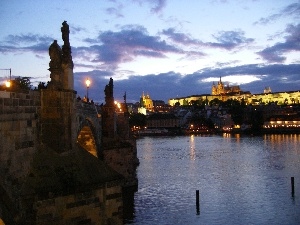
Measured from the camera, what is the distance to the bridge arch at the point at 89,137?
30513mm

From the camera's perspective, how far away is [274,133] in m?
198

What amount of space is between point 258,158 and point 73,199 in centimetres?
6720

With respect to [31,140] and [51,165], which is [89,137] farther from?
[31,140]

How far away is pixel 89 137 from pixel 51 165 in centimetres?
1652

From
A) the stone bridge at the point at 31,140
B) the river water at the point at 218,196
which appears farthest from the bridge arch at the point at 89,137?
the stone bridge at the point at 31,140

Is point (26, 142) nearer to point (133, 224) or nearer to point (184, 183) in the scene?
point (133, 224)

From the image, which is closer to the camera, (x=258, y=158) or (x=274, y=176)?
(x=274, y=176)

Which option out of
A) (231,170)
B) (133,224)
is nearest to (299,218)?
(133,224)

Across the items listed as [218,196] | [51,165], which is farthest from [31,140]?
[218,196]

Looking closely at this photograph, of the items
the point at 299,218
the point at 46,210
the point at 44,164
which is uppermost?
the point at 44,164

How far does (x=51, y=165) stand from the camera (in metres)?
16.1

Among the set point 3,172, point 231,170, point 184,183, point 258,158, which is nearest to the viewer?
point 3,172

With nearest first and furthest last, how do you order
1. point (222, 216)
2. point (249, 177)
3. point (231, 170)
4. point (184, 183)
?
point (222, 216)
point (184, 183)
point (249, 177)
point (231, 170)

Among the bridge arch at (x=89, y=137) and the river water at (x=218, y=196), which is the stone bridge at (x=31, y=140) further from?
the river water at (x=218, y=196)
